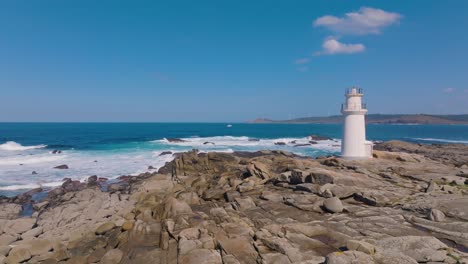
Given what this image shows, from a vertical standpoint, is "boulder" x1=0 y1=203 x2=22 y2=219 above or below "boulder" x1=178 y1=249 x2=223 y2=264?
below

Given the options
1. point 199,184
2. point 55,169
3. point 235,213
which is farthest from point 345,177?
point 55,169

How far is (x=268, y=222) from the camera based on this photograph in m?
10.2

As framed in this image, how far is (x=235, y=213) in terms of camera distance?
11.4 meters

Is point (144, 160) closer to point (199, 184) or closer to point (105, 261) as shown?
point (199, 184)

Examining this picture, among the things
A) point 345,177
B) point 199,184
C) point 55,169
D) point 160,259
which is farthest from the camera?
point 55,169

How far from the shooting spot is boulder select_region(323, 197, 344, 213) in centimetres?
1059

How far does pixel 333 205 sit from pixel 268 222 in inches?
94.8

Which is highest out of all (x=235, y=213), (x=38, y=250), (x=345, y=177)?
(x=345, y=177)

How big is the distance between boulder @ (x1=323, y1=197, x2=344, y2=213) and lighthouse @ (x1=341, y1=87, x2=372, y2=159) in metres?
8.65

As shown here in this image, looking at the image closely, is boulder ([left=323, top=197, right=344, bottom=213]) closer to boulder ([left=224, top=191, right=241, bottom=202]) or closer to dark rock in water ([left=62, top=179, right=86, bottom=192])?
boulder ([left=224, top=191, right=241, bottom=202])

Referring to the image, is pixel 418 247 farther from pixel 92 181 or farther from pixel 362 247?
pixel 92 181

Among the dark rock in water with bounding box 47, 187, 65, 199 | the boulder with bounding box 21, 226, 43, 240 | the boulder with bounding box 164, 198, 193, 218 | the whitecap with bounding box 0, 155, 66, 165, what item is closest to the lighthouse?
the boulder with bounding box 164, 198, 193, 218

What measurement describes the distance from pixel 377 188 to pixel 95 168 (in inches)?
999

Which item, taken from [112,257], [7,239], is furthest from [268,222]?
[7,239]
